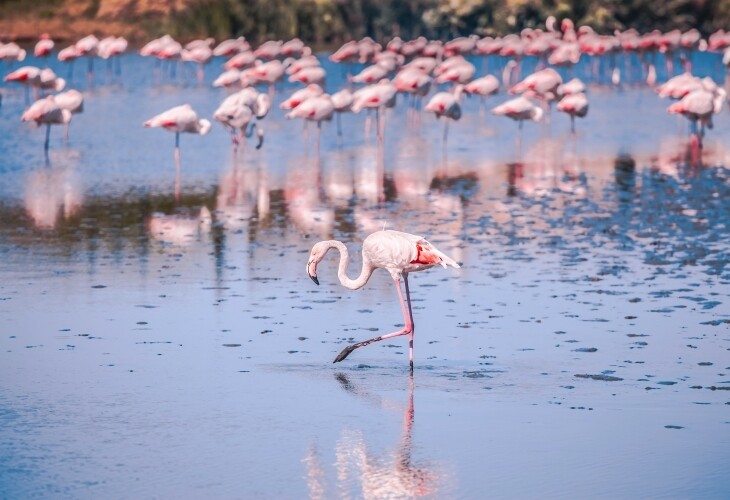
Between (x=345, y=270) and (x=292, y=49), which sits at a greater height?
(x=292, y=49)

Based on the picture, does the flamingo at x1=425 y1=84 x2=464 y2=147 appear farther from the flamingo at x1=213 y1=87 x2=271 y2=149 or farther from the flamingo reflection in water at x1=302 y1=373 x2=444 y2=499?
the flamingo reflection in water at x1=302 y1=373 x2=444 y2=499

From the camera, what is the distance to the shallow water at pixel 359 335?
6.62 meters

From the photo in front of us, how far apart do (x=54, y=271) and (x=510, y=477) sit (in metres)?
5.65

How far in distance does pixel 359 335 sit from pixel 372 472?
2.70 meters

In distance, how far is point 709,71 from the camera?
1555 inches

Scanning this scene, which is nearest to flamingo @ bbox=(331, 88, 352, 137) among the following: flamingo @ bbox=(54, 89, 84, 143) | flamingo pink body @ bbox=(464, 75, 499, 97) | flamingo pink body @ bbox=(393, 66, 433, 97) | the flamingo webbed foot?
flamingo pink body @ bbox=(393, 66, 433, 97)

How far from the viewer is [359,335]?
30.1ft

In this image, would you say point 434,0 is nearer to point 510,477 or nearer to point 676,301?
point 676,301

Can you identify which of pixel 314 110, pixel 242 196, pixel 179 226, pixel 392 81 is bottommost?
pixel 179 226

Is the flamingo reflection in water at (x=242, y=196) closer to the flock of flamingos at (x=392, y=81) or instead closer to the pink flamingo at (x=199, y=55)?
the flock of flamingos at (x=392, y=81)

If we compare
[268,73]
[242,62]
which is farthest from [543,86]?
[242,62]

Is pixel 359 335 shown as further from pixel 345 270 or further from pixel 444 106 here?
pixel 444 106

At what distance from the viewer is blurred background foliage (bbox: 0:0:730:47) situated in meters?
44.7

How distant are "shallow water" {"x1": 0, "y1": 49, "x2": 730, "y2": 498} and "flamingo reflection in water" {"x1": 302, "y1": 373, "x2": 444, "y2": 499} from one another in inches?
0.6
